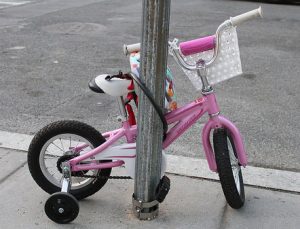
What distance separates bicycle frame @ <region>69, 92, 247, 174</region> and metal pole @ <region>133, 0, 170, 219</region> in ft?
0.38

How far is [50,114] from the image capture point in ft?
16.8

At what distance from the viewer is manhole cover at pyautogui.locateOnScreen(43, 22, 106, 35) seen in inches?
371

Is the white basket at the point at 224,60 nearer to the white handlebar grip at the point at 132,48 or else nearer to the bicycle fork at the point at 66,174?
the white handlebar grip at the point at 132,48

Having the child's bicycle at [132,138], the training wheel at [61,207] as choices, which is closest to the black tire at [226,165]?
the child's bicycle at [132,138]

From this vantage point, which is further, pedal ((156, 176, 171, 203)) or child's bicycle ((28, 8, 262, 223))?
pedal ((156, 176, 171, 203))

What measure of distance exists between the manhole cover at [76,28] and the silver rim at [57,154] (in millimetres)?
6080

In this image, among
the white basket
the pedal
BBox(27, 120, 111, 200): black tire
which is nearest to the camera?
the white basket

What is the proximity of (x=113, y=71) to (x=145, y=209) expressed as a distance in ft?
12.4

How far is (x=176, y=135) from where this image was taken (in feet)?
10.3

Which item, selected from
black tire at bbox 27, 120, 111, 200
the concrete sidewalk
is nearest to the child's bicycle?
black tire at bbox 27, 120, 111, 200

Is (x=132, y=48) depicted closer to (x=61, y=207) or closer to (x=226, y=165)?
(x=226, y=165)

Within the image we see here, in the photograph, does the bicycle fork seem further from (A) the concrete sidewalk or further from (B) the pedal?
(B) the pedal

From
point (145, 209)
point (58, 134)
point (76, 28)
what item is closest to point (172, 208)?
point (145, 209)

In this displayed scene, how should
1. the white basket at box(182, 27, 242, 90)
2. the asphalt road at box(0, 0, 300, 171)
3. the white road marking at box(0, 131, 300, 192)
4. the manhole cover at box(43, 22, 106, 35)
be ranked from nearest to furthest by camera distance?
1. the white basket at box(182, 27, 242, 90)
2. the white road marking at box(0, 131, 300, 192)
3. the asphalt road at box(0, 0, 300, 171)
4. the manhole cover at box(43, 22, 106, 35)
